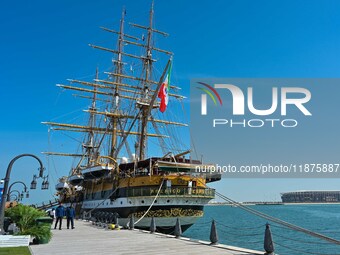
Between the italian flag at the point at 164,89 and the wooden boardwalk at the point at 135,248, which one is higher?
the italian flag at the point at 164,89

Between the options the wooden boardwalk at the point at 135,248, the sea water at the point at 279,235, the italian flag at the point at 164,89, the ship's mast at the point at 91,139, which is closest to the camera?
the wooden boardwalk at the point at 135,248

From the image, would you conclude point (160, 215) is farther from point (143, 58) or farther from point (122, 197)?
point (143, 58)

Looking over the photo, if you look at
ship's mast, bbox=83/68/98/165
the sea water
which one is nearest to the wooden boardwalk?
the sea water

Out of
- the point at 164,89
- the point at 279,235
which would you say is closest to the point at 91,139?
the point at 164,89

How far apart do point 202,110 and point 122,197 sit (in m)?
10.5

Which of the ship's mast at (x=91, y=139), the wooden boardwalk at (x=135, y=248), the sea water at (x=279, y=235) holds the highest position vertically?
the ship's mast at (x=91, y=139)

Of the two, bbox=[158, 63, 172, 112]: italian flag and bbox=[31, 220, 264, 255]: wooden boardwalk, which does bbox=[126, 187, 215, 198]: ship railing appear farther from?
bbox=[31, 220, 264, 255]: wooden boardwalk

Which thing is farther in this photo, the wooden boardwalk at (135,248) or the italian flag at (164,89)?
the italian flag at (164,89)

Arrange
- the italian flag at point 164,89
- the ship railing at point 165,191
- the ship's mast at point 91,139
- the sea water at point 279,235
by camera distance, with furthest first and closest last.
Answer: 1. the ship's mast at point 91,139
2. the italian flag at point 164,89
3. the ship railing at point 165,191
4. the sea water at point 279,235

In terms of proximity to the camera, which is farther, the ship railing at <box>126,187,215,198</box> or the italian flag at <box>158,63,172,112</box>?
the italian flag at <box>158,63,172,112</box>

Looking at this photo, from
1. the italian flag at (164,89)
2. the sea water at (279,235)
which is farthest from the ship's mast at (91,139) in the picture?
the italian flag at (164,89)

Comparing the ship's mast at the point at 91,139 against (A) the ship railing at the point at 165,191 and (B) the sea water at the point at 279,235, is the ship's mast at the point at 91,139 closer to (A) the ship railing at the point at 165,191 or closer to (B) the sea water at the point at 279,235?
(B) the sea water at the point at 279,235

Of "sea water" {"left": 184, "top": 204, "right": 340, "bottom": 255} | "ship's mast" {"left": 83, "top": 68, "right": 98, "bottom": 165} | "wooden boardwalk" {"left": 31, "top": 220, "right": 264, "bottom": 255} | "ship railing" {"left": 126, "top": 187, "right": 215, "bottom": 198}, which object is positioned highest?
"ship's mast" {"left": 83, "top": 68, "right": 98, "bottom": 165}

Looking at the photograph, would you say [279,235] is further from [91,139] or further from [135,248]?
[91,139]
